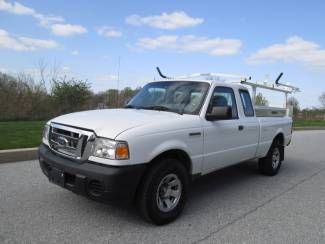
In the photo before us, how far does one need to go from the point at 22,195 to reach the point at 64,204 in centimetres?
80

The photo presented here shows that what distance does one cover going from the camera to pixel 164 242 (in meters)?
4.08

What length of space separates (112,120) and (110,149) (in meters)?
0.55

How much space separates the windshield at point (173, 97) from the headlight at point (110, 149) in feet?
4.68

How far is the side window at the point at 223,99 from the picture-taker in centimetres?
561

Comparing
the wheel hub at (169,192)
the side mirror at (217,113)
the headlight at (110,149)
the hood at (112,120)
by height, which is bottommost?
the wheel hub at (169,192)

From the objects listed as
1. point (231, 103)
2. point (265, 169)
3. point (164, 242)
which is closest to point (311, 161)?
point (265, 169)

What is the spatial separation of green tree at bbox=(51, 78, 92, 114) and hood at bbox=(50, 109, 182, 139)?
15.9 metres

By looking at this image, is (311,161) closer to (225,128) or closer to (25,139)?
(225,128)

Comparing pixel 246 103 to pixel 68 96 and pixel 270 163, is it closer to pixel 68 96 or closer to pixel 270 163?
pixel 270 163

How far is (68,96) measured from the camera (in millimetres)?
20688

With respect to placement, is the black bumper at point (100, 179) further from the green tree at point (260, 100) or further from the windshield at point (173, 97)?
the green tree at point (260, 100)

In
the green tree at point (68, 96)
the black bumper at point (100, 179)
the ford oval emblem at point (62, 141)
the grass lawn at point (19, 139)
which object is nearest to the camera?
the black bumper at point (100, 179)

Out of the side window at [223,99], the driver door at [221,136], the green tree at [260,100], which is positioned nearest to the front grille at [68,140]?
the driver door at [221,136]

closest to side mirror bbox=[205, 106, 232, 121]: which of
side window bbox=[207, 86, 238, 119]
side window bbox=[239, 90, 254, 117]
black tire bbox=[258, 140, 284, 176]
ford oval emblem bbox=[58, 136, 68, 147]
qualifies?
side window bbox=[207, 86, 238, 119]
